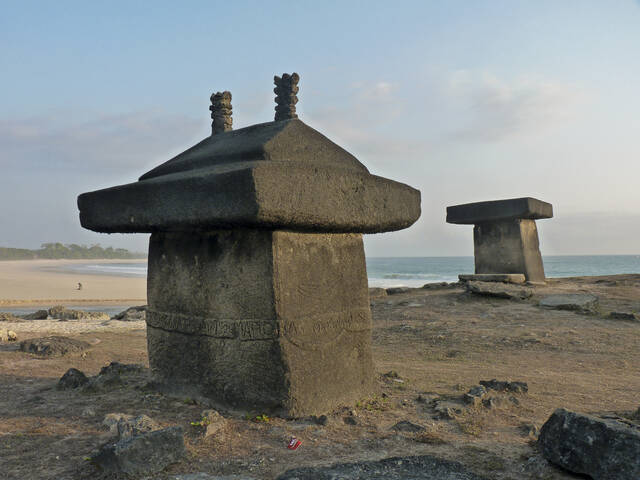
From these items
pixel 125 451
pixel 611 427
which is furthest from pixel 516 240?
pixel 125 451

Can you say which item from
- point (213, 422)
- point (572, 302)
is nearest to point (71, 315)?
point (213, 422)

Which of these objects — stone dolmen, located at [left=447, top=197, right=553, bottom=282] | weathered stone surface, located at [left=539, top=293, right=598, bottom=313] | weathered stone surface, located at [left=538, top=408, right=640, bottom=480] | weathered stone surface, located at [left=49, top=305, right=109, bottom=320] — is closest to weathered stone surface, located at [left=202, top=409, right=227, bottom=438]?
weathered stone surface, located at [left=538, top=408, right=640, bottom=480]

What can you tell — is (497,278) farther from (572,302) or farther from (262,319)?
(262,319)

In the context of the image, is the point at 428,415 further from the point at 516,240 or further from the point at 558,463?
the point at 516,240

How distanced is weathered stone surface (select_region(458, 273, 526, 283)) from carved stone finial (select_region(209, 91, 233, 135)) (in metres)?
7.47

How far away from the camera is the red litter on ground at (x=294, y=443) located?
99.3 inches

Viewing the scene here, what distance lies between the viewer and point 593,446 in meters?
2.11

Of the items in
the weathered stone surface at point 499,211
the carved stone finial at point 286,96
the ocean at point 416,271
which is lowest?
the ocean at point 416,271

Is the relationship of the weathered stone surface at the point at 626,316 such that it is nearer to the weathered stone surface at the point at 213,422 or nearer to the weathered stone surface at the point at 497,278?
the weathered stone surface at the point at 497,278

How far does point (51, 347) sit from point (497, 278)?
824 centimetres

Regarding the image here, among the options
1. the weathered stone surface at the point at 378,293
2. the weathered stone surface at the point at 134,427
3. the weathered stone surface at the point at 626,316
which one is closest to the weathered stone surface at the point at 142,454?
the weathered stone surface at the point at 134,427

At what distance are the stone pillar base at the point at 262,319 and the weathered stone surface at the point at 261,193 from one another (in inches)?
8.4

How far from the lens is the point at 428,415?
3.11m

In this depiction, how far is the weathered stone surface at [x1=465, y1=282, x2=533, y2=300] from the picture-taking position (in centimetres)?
899
